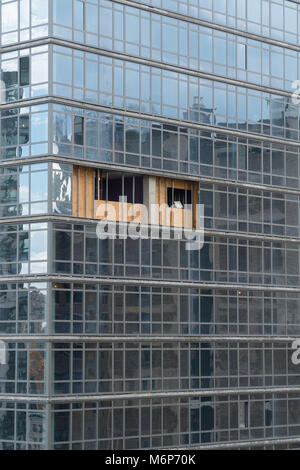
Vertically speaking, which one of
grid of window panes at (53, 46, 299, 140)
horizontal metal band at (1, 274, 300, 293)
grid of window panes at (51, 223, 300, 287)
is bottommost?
horizontal metal band at (1, 274, 300, 293)

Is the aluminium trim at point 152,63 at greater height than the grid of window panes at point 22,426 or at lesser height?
greater

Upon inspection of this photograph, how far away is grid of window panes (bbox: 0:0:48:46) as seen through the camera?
3975 centimetres

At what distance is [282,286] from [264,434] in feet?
21.1

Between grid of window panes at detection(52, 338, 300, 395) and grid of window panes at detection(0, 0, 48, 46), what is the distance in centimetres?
1204

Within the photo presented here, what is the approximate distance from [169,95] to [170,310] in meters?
8.84

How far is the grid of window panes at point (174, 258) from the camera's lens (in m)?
39.4

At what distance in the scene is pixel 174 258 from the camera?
42.1 m

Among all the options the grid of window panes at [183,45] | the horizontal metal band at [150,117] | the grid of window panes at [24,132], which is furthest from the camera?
the grid of window panes at [183,45]

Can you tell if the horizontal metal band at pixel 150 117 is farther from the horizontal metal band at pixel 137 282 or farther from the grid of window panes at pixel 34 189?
the horizontal metal band at pixel 137 282

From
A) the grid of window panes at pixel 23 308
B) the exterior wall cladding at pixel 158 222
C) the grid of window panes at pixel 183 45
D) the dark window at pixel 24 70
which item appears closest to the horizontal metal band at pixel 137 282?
the exterior wall cladding at pixel 158 222

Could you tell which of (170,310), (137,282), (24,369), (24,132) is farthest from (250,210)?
(24,369)

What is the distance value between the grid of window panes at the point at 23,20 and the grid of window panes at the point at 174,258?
761 centimetres

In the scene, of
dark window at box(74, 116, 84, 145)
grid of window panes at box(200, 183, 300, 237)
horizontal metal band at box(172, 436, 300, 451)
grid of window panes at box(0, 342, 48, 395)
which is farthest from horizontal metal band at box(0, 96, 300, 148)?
horizontal metal band at box(172, 436, 300, 451)

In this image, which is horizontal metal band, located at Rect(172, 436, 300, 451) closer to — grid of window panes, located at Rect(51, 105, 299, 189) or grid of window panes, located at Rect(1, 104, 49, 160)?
grid of window panes, located at Rect(51, 105, 299, 189)
